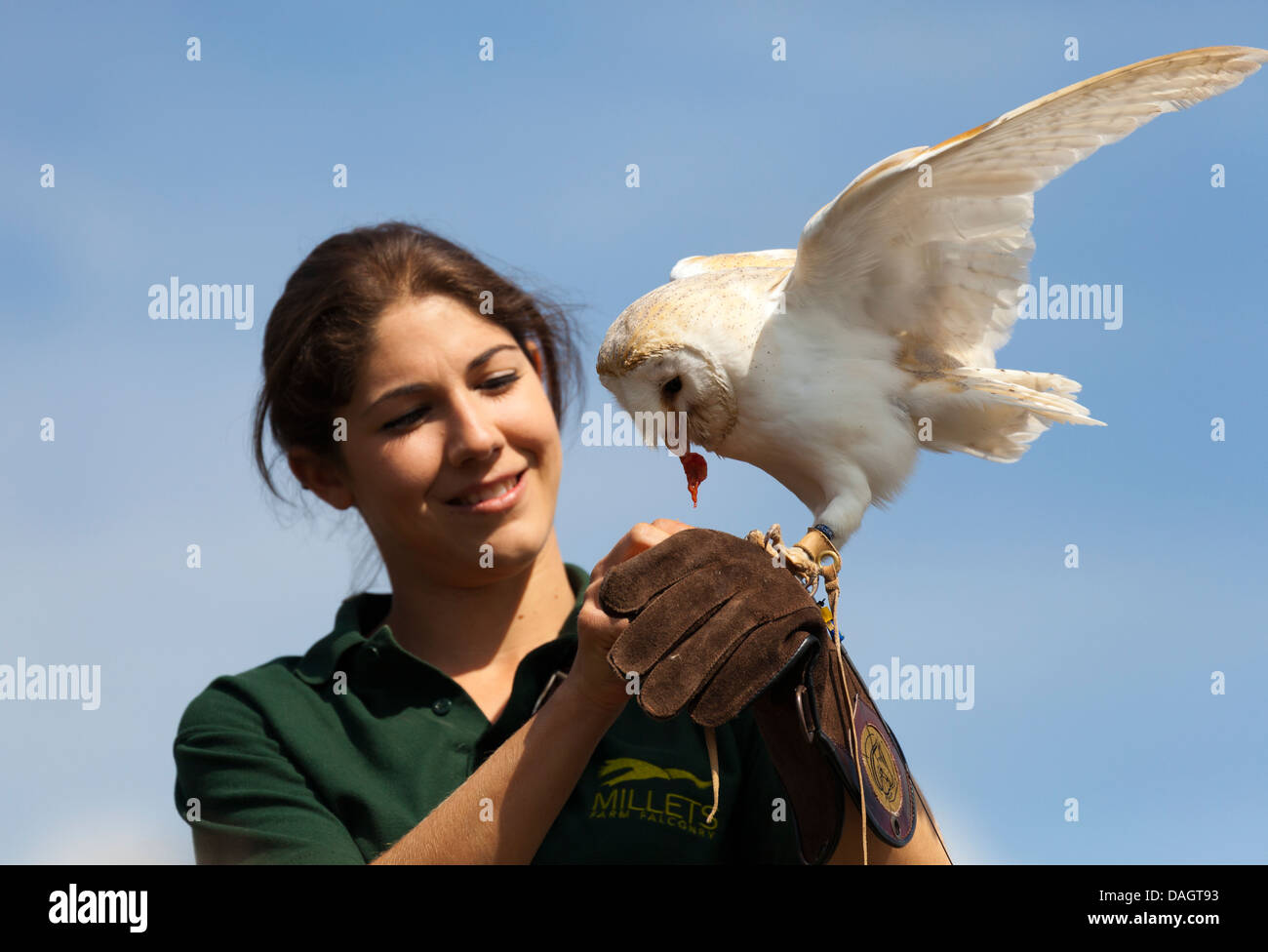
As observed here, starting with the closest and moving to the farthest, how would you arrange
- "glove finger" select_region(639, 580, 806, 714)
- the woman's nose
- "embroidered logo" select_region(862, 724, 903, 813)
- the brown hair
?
"glove finger" select_region(639, 580, 806, 714) < "embroidered logo" select_region(862, 724, 903, 813) < the woman's nose < the brown hair

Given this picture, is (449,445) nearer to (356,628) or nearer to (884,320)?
(356,628)

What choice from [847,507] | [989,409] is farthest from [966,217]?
[847,507]

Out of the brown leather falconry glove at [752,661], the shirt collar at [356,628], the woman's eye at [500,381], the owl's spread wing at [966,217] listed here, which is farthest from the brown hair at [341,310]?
the brown leather falconry glove at [752,661]

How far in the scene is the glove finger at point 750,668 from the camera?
150 centimetres

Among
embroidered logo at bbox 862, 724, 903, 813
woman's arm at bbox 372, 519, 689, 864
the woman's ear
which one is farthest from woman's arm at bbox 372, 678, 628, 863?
the woman's ear

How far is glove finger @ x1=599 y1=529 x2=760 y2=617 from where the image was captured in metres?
1.52

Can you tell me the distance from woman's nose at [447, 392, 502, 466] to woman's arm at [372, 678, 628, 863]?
56 centimetres

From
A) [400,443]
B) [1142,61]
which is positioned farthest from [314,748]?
[1142,61]

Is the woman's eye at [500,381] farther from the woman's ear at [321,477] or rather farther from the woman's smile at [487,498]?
the woman's ear at [321,477]

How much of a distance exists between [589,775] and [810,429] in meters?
0.66

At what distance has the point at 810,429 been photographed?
5.67 feet

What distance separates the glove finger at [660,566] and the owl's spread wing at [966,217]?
0.45 metres

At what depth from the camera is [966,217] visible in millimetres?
1758

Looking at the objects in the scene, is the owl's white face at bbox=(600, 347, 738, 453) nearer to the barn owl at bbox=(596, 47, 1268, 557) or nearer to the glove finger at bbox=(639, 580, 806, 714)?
the barn owl at bbox=(596, 47, 1268, 557)
